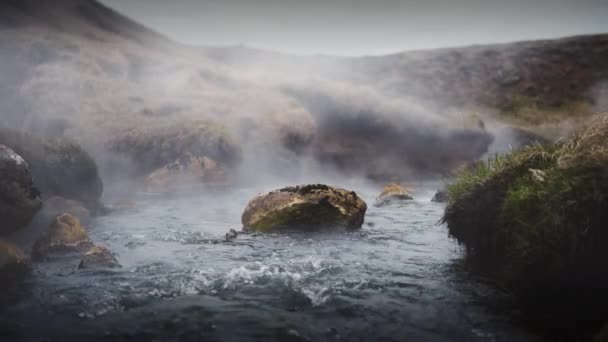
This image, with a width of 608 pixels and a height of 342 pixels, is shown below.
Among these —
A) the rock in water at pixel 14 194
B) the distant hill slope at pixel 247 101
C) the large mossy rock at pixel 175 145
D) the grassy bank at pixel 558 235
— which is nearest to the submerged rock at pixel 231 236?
the rock in water at pixel 14 194

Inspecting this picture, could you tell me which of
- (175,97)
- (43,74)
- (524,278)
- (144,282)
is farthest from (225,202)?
(43,74)

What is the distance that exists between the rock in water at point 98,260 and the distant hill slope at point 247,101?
15.5m

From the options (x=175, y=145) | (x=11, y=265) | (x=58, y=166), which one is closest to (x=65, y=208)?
(x=58, y=166)

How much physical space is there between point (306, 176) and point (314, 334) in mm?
23079

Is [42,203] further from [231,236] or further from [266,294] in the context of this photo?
[266,294]

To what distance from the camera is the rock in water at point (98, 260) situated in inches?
313

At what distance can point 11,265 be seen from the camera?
7.27 m

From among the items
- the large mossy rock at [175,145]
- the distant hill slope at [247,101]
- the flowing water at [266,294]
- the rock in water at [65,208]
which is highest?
the distant hill slope at [247,101]

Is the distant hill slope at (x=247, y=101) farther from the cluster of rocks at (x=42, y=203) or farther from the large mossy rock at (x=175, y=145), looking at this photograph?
the cluster of rocks at (x=42, y=203)

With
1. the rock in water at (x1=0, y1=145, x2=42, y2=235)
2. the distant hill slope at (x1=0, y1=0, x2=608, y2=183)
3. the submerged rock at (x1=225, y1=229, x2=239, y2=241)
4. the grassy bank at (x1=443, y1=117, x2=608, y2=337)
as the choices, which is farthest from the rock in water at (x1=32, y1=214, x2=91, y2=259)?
the distant hill slope at (x1=0, y1=0, x2=608, y2=183)

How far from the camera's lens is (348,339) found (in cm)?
527

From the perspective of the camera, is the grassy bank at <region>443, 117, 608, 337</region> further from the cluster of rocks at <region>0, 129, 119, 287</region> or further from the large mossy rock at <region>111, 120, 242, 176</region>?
the large mossy rock at <region>111, 120, 242, 176</region>

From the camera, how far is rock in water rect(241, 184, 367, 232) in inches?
427

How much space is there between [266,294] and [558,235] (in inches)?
172
